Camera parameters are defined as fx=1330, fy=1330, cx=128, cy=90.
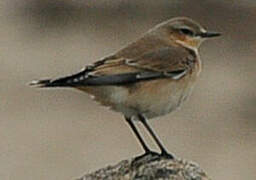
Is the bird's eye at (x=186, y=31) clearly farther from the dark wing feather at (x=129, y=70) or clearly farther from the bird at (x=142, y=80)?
the dark wing feather at (x=129, y=70)

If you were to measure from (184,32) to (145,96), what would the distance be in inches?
39.8

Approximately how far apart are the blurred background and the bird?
462cm

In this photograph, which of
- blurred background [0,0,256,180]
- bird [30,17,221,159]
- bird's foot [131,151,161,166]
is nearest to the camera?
bird's foot [131,151,161,166]

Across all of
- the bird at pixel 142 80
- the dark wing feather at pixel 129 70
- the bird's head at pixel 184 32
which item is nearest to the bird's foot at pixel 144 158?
the bird at pixel 142 80

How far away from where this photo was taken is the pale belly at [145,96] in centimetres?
922

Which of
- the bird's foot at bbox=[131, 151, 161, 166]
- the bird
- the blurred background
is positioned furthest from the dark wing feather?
the blurred background

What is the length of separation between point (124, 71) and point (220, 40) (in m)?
10.3

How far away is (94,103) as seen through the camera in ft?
55.8

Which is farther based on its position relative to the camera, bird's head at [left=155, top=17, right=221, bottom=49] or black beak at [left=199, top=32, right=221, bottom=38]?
bird's head at [left=155, top=17, right=221, bottom=49]

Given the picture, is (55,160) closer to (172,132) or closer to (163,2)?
(172,132)

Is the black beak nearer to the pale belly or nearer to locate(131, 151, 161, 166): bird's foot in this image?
the pale belly

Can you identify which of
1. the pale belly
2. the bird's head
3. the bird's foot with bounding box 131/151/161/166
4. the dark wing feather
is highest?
the bird's head

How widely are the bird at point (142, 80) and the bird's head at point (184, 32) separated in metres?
0.08

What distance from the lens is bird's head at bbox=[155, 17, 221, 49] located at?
10172 millimetres
